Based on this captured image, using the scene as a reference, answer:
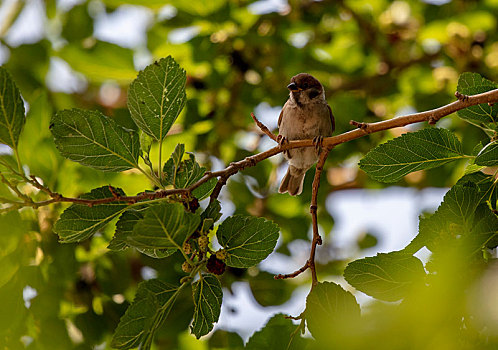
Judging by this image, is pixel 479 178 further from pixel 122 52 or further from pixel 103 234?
pixel 122 52

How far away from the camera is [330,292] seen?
1.74 meters

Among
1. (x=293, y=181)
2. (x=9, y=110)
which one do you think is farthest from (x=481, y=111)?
(x=293, y=181)

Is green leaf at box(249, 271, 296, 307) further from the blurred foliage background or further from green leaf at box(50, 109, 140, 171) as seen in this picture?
green leaf at box(50, 109, 140, 171)

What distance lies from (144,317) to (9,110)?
79 centimetres

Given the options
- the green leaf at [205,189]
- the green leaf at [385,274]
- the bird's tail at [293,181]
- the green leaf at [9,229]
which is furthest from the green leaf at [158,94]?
the bird's tail at [293,181]

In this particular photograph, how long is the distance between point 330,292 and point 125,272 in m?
1.99

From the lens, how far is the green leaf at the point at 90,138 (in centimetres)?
181

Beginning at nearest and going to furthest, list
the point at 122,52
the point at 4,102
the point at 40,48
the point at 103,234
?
1. the point at 4,102
2. the point at 103,234
3. the point at 122,52
4. the point at 40,48

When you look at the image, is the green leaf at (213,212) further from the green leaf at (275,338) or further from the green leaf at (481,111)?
the green leaf at (481,111)

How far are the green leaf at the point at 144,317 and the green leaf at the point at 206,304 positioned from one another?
0.31 ft

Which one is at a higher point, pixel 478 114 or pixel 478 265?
pixel 478 114

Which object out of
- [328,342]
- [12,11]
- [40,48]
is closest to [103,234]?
[40,48]

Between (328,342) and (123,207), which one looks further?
(123,207)

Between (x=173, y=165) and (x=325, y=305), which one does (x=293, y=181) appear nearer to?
(x=173, y=165)
